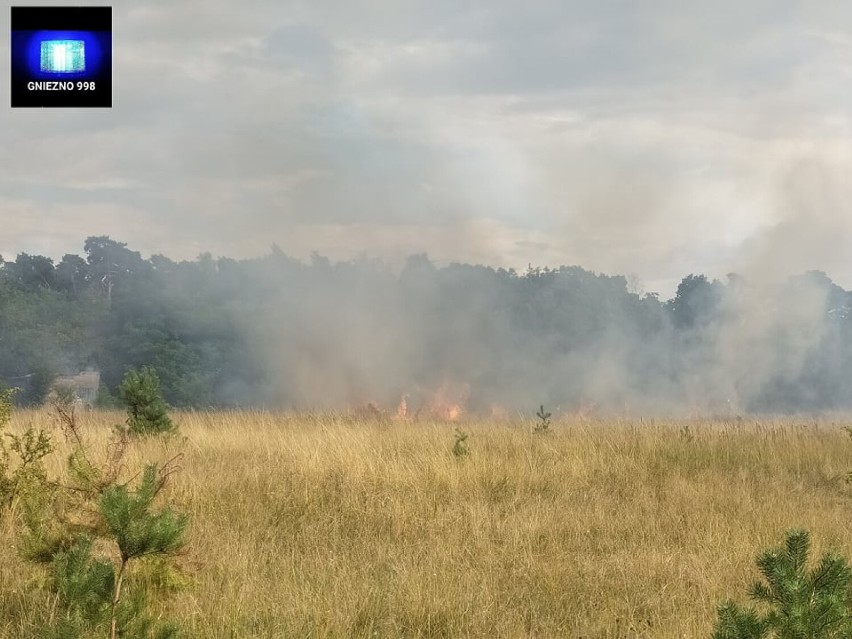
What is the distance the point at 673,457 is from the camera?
33.5 ft

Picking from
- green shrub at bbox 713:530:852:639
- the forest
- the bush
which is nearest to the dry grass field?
the bush

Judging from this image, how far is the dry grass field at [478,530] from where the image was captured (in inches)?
183

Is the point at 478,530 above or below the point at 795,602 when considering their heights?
below

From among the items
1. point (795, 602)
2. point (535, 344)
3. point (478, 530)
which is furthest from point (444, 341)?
point (795, 602)

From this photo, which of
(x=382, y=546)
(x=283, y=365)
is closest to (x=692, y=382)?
(x=283, y=365)

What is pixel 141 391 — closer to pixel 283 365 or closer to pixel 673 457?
pixel 673 457

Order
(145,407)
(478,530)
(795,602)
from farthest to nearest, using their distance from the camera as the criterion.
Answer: (145,407)
(478,530)
(795,602)

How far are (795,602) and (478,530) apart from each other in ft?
14.4

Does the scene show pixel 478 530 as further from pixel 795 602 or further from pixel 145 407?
pixel 145 407

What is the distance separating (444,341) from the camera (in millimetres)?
33125

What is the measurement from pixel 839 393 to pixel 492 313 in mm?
14722

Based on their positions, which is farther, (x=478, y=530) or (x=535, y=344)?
(x=535, y=344)

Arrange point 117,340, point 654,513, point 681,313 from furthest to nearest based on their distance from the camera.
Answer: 1. point 681,313
2. point 117,340
3. point 654,513

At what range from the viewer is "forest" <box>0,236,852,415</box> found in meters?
30.1
